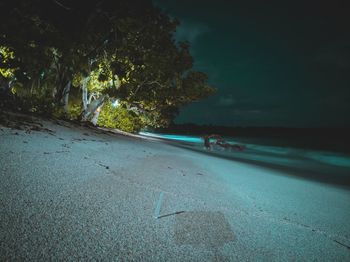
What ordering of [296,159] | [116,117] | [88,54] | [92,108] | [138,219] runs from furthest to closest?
1. [116,117]
2. [296,159]
3. [92,108]
4. [88,54]
5. [138,219]

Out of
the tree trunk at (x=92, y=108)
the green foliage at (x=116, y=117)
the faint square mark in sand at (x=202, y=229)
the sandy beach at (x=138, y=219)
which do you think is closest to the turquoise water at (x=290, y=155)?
the green foliage at (x=116, y=117)

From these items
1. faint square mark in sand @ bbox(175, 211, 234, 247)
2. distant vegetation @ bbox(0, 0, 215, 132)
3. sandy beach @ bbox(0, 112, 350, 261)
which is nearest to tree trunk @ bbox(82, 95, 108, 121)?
distant vegetation @ bbox(0, 0, 215, 132)

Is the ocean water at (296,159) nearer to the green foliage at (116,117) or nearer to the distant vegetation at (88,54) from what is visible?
the distant vegetation at (88,54)

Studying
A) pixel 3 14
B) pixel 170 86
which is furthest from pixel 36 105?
pixel 170 86

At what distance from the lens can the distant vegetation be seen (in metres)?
3.17

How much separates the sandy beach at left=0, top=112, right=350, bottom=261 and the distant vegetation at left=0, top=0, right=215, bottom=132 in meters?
1.60

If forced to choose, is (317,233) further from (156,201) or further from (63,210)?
(63,210)

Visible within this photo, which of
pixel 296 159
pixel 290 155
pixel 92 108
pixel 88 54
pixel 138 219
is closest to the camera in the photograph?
pixel 138 219

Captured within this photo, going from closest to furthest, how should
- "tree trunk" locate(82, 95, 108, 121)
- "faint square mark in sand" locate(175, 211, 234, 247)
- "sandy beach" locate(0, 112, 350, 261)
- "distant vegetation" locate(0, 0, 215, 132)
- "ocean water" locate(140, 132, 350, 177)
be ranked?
1. "sandy beach" locate(0, 112, 350, 261)
2. "faint square mark in sand" locate(175, 211, 234, 247)
3. "distant vegetation" locate(0, 0, 215, 132)
4. "ocean water" locate(140, 132, 350, 177)
5. "tree trunk" locate(82, 95, 108, 121)

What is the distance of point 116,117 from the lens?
680 inches

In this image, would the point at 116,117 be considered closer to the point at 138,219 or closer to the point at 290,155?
the point at 290,155

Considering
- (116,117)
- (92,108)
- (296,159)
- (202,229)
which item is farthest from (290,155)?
(202,229)

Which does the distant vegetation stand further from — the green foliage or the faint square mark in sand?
the faint square mark in sand

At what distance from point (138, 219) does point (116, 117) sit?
16.5 metres
